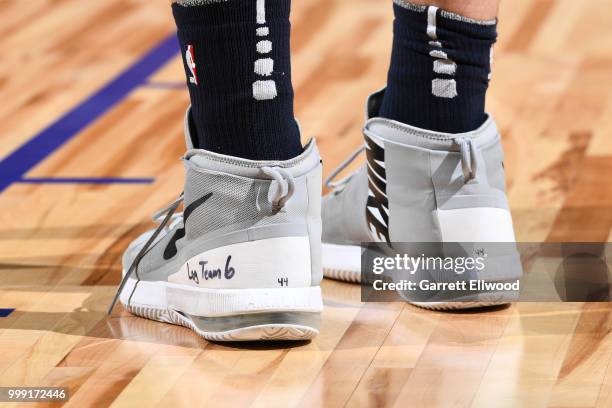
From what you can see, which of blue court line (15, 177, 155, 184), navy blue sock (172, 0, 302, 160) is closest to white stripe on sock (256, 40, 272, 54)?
navy blue sock (172, 0, 302, 160)

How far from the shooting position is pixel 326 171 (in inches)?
82.5

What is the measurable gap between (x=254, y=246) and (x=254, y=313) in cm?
8

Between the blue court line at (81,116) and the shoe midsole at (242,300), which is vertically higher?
the shoe midsole at (242,300)

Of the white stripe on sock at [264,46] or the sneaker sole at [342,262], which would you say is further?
the sneaker sole at [342,262]

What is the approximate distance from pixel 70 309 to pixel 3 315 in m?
0.08

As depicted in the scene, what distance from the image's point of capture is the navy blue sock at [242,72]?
4.49 ft

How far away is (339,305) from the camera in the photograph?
1.55 m

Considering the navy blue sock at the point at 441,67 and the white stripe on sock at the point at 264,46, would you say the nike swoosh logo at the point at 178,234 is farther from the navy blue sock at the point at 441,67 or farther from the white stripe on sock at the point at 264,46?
the navy blue sock at the point at 441,67

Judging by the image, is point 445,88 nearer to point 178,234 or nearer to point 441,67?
point 441,67

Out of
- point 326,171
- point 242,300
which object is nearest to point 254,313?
point 242,300

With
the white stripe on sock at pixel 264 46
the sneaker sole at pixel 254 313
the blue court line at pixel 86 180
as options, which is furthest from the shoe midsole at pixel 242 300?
the blue court line at pixel 86 180

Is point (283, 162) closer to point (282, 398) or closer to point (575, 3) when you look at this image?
point (282, 398)

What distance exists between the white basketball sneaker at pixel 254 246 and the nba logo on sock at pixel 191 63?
0.27ft

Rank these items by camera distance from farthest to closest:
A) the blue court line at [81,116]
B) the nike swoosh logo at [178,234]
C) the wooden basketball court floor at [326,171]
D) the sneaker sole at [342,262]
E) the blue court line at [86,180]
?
the blue court line at [81,116] → the blue court line at [86,180] → the sneaker sole at [342,262] → the nike swoosh logo at [178,234] → the wooden basketball court floor at [326,171]
